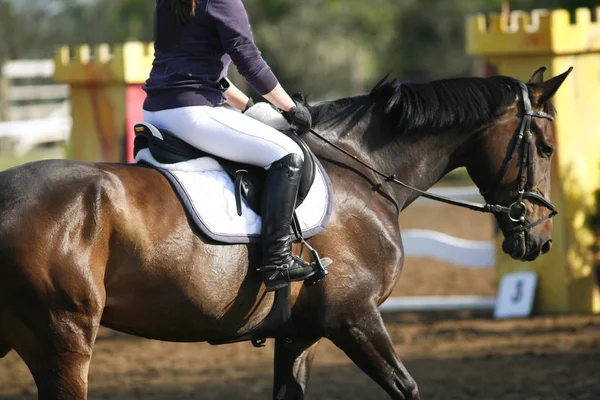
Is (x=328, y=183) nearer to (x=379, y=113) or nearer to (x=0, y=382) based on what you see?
(x=379, y=113)

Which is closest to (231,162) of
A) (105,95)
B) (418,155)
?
→ (418,155)

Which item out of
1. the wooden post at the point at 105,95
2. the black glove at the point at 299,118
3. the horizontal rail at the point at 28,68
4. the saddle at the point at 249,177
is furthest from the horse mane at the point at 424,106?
the horizontal rail at the point at 28,68

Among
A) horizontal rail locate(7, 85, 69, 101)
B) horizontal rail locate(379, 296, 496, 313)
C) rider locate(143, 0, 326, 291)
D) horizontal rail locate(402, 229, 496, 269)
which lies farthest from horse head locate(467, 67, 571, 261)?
horizontal rail locate(7, 85, 69, 101)

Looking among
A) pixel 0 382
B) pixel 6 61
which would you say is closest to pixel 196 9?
pixel 0 382

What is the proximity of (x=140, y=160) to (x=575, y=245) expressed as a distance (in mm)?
5745

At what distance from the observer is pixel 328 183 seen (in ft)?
15.1

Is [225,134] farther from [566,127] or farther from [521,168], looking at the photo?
[566,127]

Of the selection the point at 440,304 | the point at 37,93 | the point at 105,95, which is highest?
the point at 105,95

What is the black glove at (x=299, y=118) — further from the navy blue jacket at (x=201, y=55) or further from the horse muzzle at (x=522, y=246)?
the horse muzzle at (x=522, y=246)

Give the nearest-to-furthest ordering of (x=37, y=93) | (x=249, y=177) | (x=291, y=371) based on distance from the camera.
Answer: (x=249, y=177), (x=291, y=371), (x=37, y=93)

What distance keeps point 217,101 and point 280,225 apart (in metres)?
0.67

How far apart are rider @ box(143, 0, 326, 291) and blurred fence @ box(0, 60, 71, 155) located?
15378 mm

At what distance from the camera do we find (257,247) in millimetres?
4328

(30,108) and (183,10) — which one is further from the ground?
(183,10)
